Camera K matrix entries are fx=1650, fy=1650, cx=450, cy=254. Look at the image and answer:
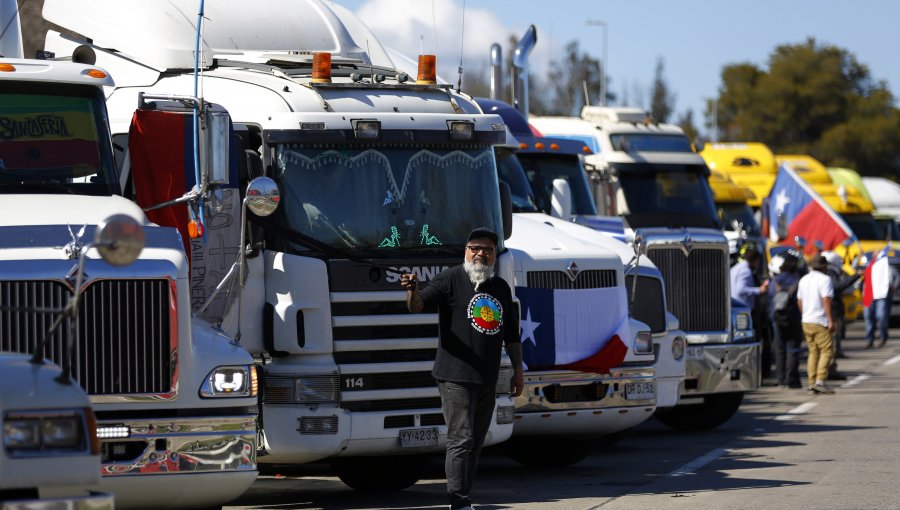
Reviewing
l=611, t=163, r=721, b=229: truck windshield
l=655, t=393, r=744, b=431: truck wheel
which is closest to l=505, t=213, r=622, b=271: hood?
l=655, t=393, r=744, b=431: truck wheel

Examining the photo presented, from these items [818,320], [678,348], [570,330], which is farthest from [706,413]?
[570,330]

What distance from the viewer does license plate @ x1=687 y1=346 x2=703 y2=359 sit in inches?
700

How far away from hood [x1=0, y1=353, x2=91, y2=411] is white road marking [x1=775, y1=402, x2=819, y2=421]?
44.2 feet

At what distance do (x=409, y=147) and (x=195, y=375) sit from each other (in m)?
3.26

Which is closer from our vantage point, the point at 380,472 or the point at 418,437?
the point at 418,437

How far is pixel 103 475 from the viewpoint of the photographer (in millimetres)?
9273

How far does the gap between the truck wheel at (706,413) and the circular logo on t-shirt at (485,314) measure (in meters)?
7.87

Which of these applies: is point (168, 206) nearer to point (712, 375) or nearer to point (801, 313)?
point (712, 375)

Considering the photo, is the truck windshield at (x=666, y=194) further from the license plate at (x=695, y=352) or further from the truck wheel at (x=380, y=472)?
the truck wheel at (x=380, y=472)

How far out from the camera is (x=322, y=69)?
1237 cm

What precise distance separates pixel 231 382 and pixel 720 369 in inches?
358

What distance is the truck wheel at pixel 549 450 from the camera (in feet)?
48.3

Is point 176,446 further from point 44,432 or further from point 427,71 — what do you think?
point 427,71

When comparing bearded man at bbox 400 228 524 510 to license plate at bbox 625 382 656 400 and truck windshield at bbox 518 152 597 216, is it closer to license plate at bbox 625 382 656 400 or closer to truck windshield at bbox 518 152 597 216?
license plate at bbox 625 382 656 400
